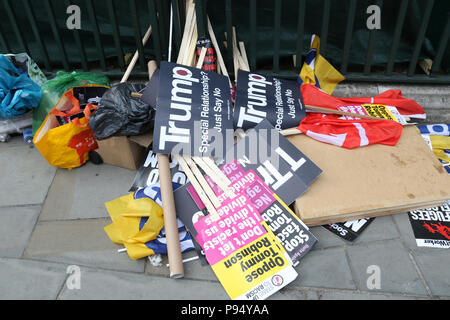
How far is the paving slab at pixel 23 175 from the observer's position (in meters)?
3.01

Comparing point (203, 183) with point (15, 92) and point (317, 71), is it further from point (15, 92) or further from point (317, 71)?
point (15, 92)

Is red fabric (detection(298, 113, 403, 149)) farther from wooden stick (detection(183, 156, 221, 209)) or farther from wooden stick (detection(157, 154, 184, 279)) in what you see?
wooden stick (detection(157, 154, 184, 279))

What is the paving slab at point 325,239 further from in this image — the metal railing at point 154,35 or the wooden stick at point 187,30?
the wooden stick at point 187,30

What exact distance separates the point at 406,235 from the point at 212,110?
1.63 meters

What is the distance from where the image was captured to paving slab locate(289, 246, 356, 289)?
233 cm

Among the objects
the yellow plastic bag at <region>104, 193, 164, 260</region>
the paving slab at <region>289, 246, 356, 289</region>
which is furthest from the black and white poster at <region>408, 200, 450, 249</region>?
the yellow plastic bag at <region>104, 193, 164, 260</region>

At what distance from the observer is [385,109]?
3.27 m

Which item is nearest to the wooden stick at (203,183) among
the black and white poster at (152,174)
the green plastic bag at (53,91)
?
the black and white poster at (152,174)

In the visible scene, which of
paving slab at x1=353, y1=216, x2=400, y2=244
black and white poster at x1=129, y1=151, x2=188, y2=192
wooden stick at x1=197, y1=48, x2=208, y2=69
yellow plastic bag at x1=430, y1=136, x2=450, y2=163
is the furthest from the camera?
wooden stick at x1=197, y1=48, x2=208, y2=69

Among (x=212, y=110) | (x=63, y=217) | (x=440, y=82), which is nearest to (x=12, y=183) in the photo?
(x=63, y=217)

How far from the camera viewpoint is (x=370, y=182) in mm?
2734

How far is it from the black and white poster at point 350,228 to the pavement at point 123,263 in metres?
0.03

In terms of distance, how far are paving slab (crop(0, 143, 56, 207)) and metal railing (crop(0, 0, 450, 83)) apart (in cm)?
95
